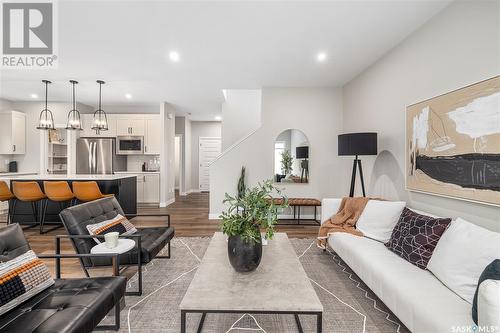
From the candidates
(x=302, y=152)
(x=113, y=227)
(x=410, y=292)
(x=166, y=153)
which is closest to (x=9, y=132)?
(x=166, y=153)

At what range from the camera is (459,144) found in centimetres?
218

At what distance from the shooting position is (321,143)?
5.16 metres

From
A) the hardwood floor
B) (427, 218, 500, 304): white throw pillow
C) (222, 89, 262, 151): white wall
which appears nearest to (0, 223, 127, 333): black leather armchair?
the hardwood floor

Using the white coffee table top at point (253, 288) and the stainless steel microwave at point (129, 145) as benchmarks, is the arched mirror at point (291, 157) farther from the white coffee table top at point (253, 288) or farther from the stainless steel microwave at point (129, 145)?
the stainless steel microwave at point (129, 145)

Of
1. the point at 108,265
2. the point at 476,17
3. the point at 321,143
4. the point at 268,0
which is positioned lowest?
the point at 108,265

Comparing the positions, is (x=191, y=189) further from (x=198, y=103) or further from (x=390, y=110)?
(x=390, y=110)

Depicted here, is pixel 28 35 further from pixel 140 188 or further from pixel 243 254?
pixel 140 188

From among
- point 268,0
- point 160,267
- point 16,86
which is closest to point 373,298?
point 160,267

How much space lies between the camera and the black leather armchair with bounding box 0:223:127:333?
126 cm

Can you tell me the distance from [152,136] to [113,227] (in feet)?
15.3

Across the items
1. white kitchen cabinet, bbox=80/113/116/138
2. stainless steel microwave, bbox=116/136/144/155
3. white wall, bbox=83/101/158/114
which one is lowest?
stainless steel microwave, bbox=116/136/144/155

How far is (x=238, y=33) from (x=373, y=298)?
3144mm

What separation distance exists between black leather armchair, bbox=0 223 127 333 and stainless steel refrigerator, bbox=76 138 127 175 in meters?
5.16

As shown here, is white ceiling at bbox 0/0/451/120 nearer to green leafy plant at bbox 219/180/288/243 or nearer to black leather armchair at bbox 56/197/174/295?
green leafy plant at bbox 219/180/288/243
